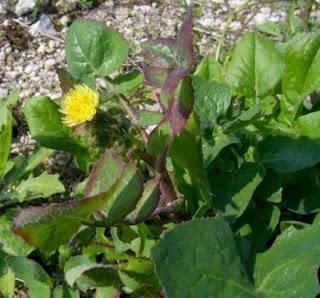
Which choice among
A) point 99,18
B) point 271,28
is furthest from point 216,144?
point 99,18

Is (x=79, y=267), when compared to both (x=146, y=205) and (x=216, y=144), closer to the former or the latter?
(x=146, y=205)

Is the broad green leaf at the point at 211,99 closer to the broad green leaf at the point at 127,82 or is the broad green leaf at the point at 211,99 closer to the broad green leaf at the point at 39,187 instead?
the broad green leaf at the point at 127,82

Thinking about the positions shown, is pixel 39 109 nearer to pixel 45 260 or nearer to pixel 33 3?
pixel 45 260

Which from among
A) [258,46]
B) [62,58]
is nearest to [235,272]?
[258,46]

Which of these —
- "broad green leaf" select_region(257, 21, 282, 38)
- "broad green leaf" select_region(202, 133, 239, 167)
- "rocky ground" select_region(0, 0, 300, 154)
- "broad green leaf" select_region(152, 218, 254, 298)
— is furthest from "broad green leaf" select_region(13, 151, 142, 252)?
"broad green leaf" select_region(257, 21, 282, 38)

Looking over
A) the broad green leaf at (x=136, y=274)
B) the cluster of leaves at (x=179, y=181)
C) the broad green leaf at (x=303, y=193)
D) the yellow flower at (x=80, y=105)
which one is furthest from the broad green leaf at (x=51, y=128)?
the broad green leaf at (x=303, y=193)

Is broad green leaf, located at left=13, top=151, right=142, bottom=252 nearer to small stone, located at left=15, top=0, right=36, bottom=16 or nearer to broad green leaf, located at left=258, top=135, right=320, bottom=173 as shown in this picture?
broad green leaf, located at left=258, top=135, right=320, bottom=173
